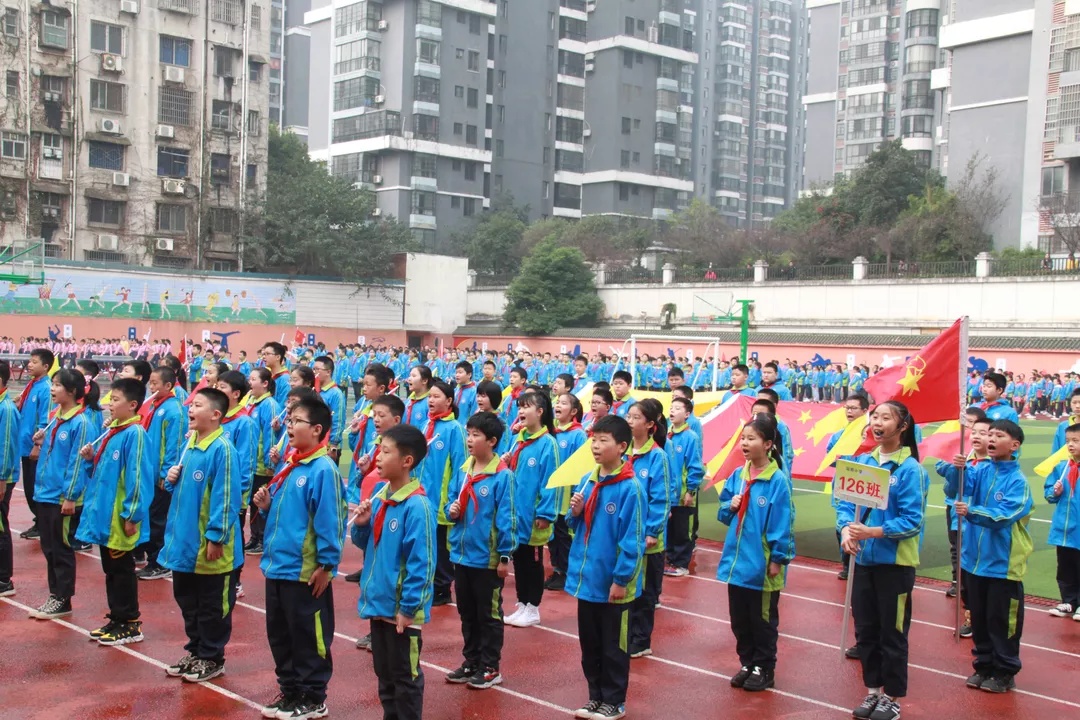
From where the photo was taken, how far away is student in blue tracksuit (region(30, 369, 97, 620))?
7.68 m

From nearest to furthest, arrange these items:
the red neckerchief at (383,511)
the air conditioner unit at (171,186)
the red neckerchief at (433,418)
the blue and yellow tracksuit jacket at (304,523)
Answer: the red neckerchief at (383,511)
the blue and yellow tracksuit jacket at (304,523)
the red neckerchief at (433,418)
the air conditioner unit at (171,186)

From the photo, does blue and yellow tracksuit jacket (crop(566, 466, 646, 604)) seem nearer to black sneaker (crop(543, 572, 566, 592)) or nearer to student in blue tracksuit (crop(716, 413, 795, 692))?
student in blue tracksuit (crop(716, 413, 795, 692))

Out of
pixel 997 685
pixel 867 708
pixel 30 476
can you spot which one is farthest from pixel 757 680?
pixel 30 476

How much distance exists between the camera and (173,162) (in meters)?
43.4

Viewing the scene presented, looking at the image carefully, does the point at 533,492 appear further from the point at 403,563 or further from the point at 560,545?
the point at 403,563

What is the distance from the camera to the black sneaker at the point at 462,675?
21.8 feet

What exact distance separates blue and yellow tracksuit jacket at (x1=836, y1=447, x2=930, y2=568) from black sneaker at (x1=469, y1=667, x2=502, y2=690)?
2.34 m

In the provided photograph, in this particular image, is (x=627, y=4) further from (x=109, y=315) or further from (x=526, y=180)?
(x=109, y=315)

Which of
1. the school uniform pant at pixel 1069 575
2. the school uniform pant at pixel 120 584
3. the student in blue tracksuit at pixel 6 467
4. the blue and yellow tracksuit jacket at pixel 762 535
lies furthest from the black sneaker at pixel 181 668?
the school uniform pant at pixel 1069 575

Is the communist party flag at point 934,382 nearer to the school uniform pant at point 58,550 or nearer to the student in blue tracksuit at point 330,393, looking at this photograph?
the student in blue tracksuit at point 330,393

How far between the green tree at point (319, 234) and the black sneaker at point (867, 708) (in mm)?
40259

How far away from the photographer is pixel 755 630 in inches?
263

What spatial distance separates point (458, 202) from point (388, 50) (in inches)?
386

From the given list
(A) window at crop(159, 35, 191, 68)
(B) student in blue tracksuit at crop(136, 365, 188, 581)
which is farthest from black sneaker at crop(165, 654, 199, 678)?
(A) window at crop(159, 35, 191, 68)
